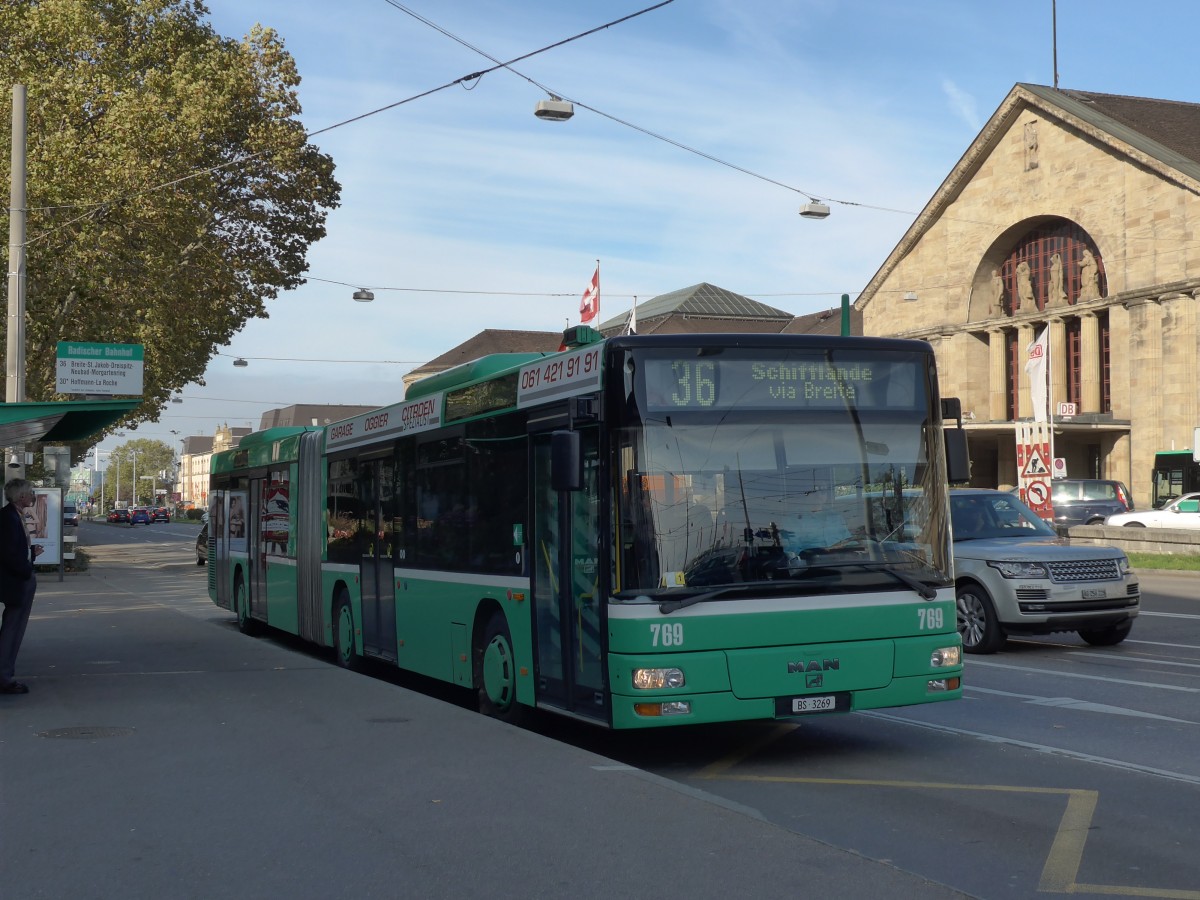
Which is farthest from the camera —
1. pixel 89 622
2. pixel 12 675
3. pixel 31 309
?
pixel 31 309

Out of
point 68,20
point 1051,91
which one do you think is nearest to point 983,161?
point 1051,91

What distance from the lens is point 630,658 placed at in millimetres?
8242

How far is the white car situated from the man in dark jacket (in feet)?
109

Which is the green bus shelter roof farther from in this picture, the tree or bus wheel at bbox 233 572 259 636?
the tree

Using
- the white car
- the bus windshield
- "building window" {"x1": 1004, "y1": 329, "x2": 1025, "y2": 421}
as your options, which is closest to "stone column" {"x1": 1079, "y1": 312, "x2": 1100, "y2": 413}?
"building window" {"x1": 1004, "y1": 329, "x2": 1025, "y2": 421}

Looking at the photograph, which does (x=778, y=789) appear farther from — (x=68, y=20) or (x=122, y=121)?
(x=68, y=20)

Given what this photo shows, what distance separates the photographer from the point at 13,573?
11.2 metres

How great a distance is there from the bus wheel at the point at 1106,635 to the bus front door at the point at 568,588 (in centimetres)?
776

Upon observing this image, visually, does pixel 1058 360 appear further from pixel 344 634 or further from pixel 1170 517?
pixel 344 634

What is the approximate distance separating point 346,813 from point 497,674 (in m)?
3.62

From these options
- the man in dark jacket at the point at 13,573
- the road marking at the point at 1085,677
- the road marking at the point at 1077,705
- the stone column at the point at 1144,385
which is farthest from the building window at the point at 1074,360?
the man in dark jacket at the point at 13,573

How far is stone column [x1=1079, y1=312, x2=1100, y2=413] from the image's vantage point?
57.8 metres

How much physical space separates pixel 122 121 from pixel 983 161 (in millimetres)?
44254

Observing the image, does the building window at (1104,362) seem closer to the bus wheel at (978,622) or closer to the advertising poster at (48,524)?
the advertising poster at (48,524)
